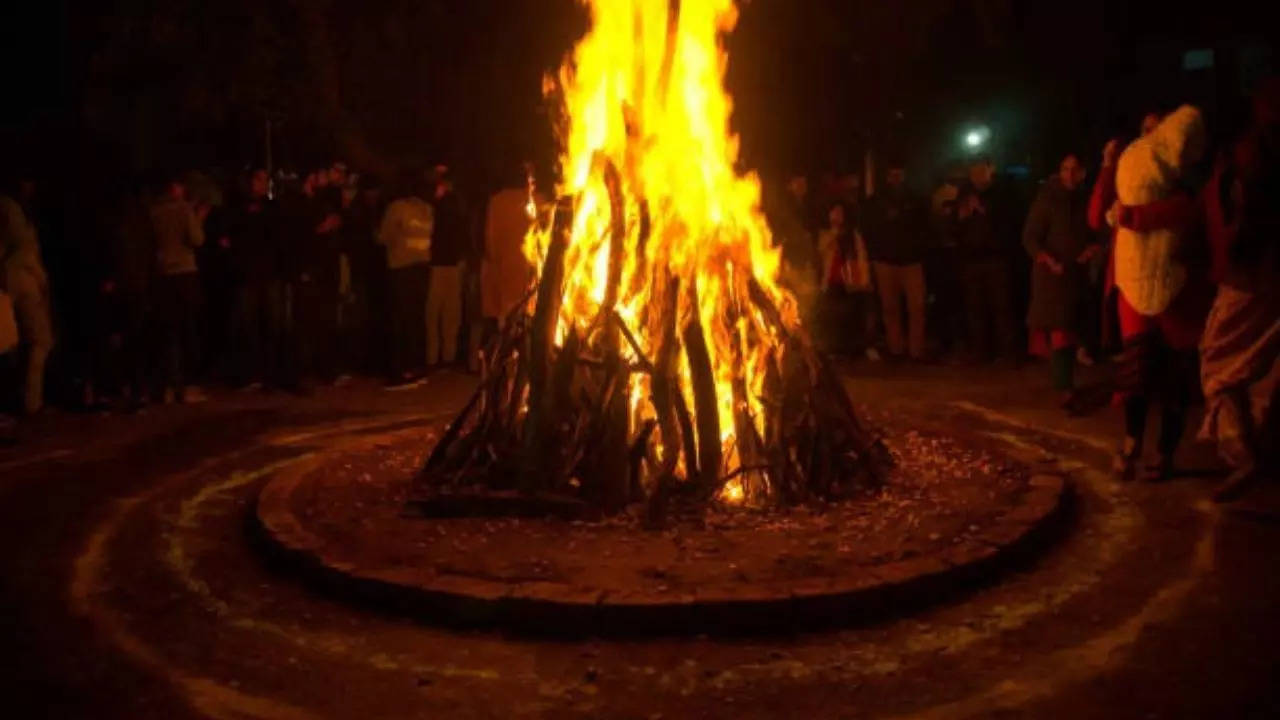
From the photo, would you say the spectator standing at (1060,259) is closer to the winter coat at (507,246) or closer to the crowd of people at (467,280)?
the crowd of people at (467,280)

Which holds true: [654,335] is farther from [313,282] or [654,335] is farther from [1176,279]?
[313,282]

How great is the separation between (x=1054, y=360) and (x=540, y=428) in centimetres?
577

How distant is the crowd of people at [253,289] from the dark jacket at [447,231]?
0.05 ft

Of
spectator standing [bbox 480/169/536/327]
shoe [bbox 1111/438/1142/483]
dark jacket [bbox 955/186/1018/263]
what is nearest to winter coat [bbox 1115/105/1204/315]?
shoe [bbox 1111/438/1142/483]

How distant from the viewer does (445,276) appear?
45.2 feet

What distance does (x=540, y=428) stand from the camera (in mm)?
7414

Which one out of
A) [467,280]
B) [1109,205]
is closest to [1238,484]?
[1109,205]

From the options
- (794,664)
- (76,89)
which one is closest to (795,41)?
(76,89)

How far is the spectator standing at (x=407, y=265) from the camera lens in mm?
13234

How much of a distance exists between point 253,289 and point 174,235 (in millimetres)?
1004

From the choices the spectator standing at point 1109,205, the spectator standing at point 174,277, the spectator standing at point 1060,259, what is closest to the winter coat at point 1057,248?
the spectator standing at point 1060,259

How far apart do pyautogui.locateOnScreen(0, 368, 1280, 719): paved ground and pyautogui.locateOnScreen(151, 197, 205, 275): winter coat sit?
460 cm

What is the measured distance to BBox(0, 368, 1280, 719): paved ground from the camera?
486 cm

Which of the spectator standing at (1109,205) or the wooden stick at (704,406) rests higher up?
the spectator standing at (1109,205)
